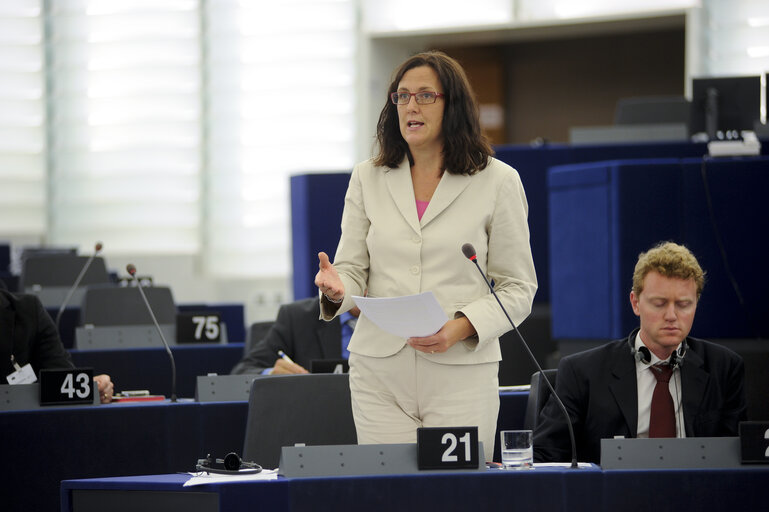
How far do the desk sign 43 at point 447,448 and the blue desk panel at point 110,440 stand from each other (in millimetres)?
1235

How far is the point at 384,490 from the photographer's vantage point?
189 centimetres

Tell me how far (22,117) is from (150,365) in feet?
20.4

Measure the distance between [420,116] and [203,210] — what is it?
25.7ft

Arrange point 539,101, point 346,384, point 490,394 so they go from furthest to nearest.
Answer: point 539,101 → point 346,384 → point 490,394

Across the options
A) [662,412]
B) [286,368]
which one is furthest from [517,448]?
[286,368]

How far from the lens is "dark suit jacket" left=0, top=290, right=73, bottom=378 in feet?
11.9

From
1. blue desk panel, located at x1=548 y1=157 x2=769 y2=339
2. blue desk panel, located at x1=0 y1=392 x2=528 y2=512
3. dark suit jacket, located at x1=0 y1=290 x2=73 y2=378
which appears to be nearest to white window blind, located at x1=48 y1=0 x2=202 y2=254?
blue desk panel, located at x1=548 y1=157 x2=769 y2=339

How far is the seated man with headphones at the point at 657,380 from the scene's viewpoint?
2615 millimetres

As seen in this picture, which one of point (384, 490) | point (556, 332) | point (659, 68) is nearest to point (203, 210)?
point (659, 68)

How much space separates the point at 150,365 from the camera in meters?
4.37

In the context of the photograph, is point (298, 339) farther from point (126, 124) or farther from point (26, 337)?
point (126, 124)

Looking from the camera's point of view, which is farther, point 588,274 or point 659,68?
point 659,68

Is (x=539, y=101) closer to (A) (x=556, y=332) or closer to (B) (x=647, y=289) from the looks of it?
(A) (x=556, y=332)

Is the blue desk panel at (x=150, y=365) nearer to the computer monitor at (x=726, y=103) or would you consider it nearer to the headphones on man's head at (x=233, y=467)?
the headphones on man's head at (x=233, y=467)
